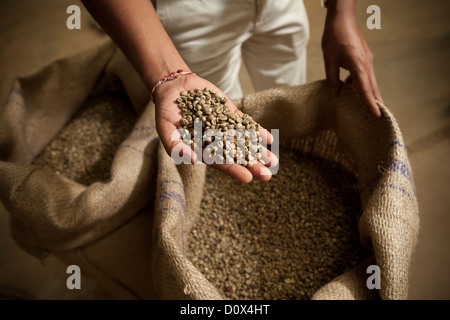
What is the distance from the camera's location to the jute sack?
898 mm

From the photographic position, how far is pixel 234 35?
1.20 meters

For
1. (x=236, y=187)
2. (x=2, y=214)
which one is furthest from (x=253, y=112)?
(x=2, y=214)

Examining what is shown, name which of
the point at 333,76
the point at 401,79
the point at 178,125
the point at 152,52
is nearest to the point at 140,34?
the point at 152,52

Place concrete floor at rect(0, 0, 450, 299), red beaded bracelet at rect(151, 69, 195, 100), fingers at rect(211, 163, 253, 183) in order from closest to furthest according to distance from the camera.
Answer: fingers at rect(211, 163, 253, 183) → red beaded bracelet at rect(151, 69, 195, 100) → concrete floor at rect(0, 0, 450, 299)

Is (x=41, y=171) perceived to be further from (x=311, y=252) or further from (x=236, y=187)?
(x=311, y=252)

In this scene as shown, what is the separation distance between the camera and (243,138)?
945 mm

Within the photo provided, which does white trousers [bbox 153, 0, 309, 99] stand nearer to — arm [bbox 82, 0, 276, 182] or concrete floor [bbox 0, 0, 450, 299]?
arm [bbox 82, 0, 276, 182]

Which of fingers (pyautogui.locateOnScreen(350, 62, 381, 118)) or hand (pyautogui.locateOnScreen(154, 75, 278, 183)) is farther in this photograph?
fingers (pyautogui.locateOnScreen(350, 62, 381, 118))

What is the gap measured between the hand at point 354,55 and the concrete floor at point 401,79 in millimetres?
941

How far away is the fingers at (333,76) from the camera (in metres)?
1.10

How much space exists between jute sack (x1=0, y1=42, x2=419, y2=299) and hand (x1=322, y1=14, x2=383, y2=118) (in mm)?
80

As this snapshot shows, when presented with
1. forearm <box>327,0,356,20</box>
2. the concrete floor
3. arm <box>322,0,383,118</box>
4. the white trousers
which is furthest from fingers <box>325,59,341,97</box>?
the concrete floor

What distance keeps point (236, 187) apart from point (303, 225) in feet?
0.98

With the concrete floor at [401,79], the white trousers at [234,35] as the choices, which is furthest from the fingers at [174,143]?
the concrete floor at [401,79]
